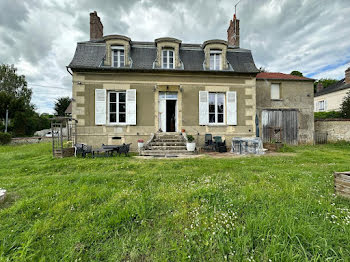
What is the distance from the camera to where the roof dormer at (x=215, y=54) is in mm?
9125

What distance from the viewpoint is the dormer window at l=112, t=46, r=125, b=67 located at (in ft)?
28.8

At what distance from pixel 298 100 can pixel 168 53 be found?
10.1 metres

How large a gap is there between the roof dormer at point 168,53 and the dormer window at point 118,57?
2.03m

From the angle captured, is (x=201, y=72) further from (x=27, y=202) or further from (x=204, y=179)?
(x=27, y=202)

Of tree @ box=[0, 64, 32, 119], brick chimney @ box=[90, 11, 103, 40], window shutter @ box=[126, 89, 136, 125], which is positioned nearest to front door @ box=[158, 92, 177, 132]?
window shutter @ box=[126, 89, 136, 125]

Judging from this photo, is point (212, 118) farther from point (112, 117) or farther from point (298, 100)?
point (298, 100)

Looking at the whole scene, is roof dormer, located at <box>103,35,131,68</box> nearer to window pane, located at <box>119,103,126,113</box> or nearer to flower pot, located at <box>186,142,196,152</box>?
window pane, located at <box>119,103,126,113</box>

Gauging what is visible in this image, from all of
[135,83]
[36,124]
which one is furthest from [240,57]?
[36,124]

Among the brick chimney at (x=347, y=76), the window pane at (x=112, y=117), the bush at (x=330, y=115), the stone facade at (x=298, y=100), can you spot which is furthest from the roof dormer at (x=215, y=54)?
the brick chimney at (x=347, y=76)

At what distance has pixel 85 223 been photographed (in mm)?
1984

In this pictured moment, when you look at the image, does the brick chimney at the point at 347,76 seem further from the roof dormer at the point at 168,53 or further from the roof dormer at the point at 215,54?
the roof dormer at the point at 168,53

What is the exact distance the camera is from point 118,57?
879 cm

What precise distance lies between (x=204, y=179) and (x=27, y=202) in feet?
11.3

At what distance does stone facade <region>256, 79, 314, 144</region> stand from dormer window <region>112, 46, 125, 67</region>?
949 centimetres
